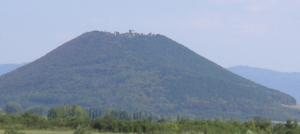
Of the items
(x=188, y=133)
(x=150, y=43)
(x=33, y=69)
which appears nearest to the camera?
(x=188, y=133)

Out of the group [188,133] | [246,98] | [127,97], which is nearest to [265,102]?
[246,98]

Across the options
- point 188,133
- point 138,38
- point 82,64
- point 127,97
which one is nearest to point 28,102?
point 127,97

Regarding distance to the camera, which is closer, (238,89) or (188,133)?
(188,133)

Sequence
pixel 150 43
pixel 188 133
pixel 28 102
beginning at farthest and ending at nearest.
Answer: pixel 150 43 < pixel 28 102 < pixel 188 133

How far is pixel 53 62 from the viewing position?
13412 cm

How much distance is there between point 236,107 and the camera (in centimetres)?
11006

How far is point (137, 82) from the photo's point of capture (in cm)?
11969

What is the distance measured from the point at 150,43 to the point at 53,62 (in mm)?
27499

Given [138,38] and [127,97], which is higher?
[138,38]

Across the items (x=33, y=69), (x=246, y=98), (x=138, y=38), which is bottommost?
(x=246, y=98)

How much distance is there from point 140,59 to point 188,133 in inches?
4163

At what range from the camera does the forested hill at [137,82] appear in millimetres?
108812

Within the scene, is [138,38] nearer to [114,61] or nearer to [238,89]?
[114,61]

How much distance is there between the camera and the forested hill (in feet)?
357
